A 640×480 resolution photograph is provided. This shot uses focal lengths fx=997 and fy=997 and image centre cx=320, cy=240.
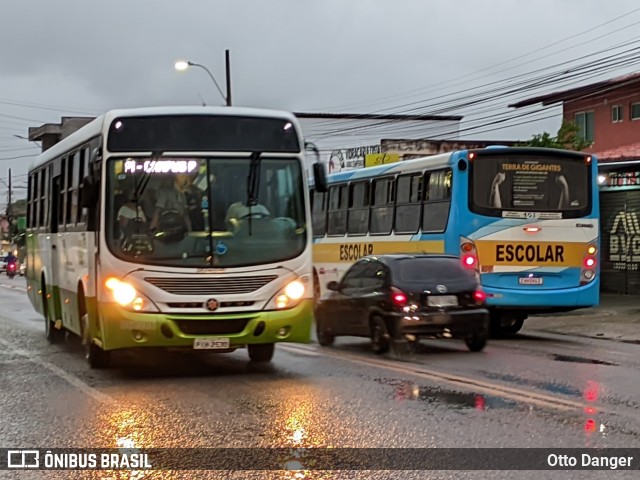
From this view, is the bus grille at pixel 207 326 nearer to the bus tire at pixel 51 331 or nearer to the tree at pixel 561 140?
the bus tire at pixel 51 331

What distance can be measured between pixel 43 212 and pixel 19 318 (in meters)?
6.67

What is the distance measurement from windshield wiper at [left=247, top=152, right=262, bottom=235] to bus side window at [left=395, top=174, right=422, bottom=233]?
687 centimetres

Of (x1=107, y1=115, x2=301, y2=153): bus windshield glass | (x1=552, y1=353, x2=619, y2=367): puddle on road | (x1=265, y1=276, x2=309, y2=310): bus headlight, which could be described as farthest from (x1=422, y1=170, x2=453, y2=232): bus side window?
(x1=265, y1=276, x2=309, y2=310): bus headlight

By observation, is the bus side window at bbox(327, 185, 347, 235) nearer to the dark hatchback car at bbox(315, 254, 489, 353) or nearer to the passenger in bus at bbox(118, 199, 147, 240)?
the dark hatchback car at bbox(315, 254, 489, 353)

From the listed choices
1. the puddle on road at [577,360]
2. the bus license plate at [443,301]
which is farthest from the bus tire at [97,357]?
the puddle on road at [577,360]

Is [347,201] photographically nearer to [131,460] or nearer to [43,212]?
[43,212]

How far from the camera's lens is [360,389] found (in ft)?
35.2

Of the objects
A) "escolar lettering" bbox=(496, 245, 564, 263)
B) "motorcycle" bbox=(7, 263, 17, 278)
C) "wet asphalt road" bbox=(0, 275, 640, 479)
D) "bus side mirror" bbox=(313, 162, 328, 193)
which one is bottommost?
"wet asphalt road" bbox=(0, 275, 640, 479)

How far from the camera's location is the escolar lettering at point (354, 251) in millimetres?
20172

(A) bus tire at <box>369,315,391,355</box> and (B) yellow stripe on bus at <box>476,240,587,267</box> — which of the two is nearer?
(A) bus tire at <box>369,315,391,355</box>

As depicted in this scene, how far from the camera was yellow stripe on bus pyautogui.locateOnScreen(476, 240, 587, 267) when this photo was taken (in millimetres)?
17031

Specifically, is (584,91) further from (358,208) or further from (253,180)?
(253,180)

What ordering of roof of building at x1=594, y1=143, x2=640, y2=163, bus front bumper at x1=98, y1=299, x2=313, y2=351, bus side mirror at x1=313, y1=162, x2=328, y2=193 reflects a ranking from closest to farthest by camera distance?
1. bus front bumper at x1=98, y1=299, x2=313, y2=351
2. bus side mirror at x1=313, y1=162, x2=328, y2=193
3. roof of building at x1=594, y1=143, x2=640, y2=163

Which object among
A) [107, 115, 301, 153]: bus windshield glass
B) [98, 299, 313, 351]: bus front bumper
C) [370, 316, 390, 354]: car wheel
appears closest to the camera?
[98, 299, 313, 351]: bus front bumper
